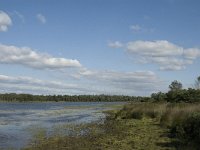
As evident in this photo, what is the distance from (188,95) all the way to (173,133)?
3382cm

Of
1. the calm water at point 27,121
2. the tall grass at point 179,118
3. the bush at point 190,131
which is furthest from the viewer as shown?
the calm water at point 27,121

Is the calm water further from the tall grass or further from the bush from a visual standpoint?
the bush

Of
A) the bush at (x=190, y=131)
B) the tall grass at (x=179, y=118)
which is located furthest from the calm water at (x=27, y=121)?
the bush at (x=190, y=131)

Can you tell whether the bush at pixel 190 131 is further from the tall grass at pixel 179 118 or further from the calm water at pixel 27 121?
the calm water at pixel 27 121

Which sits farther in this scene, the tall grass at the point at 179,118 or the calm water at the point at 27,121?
the calm water at the point at 27,121

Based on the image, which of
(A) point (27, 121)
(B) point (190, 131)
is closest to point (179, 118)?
(B) point (190, 131)

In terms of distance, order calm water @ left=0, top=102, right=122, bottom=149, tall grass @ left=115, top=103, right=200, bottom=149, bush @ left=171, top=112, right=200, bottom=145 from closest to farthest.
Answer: bush @ left=171, top=112, right=200, bottom=145 → tall grass @ left=115, top=103, right=200, bottom=149 → calm water @ left=0, top=102, right=122, bottom=149

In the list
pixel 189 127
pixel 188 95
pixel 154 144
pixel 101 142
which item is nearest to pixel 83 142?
pixel 101 142

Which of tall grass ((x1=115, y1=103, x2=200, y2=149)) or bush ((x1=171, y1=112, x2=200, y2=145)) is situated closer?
bush ((x1=171, y1=112, x2=200, y2=145))

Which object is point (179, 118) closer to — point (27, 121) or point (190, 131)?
point (190, 131)

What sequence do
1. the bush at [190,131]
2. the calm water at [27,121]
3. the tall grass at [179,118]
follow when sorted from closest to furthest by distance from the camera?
1. the bush at [190,131]
2. the tall grass at [179,118]
3. the calm water at [27,121]

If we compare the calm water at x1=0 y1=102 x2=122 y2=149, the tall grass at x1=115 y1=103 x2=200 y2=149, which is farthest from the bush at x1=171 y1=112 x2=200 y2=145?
the calm water at x1=0 y1=102 x2=122 y2=149

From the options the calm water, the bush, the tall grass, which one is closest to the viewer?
the bush

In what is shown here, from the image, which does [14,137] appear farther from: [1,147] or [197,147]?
[197,147]
